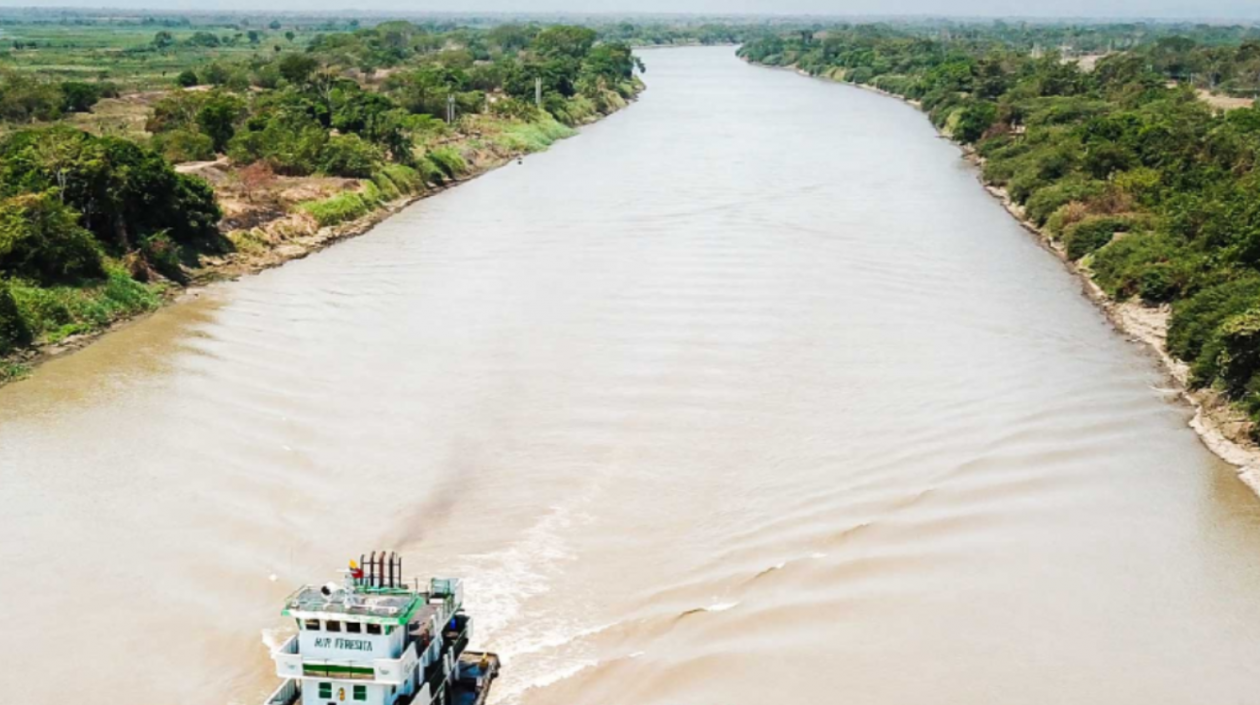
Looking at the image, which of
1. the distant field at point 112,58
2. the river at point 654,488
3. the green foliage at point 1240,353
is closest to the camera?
the river at point 654,488

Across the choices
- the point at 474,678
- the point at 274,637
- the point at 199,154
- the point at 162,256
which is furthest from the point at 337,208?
the point at 474,678

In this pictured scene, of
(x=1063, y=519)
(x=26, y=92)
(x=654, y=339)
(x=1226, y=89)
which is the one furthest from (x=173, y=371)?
(x=1226, y=89)

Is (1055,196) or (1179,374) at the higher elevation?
(1055,196)

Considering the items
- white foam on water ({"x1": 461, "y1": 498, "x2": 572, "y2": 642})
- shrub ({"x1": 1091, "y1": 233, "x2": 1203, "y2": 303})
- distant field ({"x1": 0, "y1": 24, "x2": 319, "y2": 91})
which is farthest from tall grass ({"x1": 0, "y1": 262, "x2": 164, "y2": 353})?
distant field ({"x1": 0, "y1": 24, "x2": 319, "y2": 91})

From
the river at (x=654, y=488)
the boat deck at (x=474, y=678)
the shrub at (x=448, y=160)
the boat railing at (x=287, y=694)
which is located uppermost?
the boat railing at (x=287, y=694)

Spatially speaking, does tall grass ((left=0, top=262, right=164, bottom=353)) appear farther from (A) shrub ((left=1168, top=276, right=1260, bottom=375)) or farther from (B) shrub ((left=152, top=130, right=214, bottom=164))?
(A) shrub ((left=1168, top=276, right=1260, bottom=375))

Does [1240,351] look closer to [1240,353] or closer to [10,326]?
[1240,353]

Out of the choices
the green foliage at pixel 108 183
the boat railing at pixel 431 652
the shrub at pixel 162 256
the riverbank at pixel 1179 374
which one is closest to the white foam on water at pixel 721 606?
the boat railing at pixel 431 652

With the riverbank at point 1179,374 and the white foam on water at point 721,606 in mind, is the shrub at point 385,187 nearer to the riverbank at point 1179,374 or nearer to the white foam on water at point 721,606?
the riverbank at point 1179,374

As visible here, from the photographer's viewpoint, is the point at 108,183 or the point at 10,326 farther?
the point at 108,183
